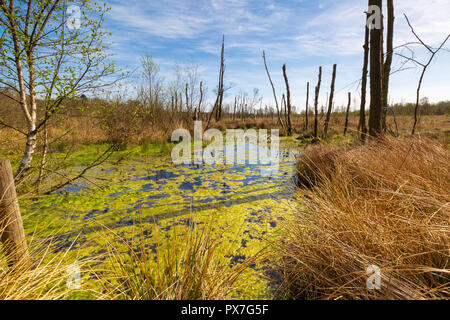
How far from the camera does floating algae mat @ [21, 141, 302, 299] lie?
1.89 metres

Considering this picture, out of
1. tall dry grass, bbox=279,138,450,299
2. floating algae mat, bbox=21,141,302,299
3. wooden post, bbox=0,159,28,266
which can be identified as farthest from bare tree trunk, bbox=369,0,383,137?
wooden post, bbox=0,159,28,266

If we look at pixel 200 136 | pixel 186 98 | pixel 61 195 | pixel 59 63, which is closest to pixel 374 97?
pixel 59 63

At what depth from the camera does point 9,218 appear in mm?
1295

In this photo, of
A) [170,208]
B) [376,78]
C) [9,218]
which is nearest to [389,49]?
[376,78]

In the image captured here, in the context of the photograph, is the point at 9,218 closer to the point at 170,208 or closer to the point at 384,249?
the point at 170,208

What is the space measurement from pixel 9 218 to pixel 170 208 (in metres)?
1.59

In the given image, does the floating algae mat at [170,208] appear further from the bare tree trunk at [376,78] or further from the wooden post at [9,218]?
the bare tree trunk at [376,78]

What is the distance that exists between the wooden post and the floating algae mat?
22cm

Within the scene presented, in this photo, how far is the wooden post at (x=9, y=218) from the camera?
1279 millimetres

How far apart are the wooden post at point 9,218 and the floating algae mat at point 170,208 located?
22 centimetres

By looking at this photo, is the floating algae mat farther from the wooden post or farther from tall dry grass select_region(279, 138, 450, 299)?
tall dry grass select_region(279, 138, 450, 299)
